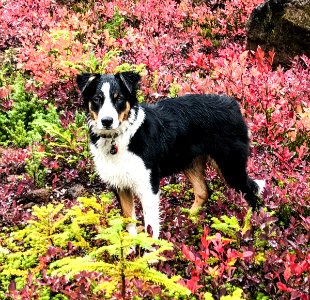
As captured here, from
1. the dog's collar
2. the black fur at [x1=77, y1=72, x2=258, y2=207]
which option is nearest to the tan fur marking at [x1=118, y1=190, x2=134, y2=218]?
the black fur at [x1=77, y1=72, x2=258, y2=207]

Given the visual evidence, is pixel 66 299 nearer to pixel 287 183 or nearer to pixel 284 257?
pixel 284 257

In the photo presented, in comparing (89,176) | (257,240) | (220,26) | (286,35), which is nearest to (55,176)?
(89,176)

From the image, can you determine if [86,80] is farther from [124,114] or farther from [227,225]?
[227,225]

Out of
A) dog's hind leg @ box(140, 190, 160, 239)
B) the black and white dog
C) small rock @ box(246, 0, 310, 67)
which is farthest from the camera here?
small rock @ box(246, 0, 310, 67)

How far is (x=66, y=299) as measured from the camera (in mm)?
3824

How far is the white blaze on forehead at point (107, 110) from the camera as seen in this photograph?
398 centimetres

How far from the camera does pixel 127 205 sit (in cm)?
470

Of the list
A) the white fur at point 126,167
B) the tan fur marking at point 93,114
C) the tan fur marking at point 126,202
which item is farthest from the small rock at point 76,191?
the tan fur marking at point 93,114

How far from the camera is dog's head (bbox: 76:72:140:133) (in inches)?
158

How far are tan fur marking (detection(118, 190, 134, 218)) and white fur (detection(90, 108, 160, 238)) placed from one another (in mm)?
164

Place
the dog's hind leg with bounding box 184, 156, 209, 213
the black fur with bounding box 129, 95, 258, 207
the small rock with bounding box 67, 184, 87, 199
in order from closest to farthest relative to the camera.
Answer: the black fur with bounding box 129, 95, 258, 207 → the dog's hind leg with bounding box 184, 156, 209, 213 → the small rock with bounding box 67, 184, 87, 199

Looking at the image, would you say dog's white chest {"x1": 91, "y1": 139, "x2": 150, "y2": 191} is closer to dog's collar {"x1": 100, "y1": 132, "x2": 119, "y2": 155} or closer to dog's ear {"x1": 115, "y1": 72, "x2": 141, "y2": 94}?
dog's collar {"x1": 100, "y1": 132, "x2": 119, "y2": 155}

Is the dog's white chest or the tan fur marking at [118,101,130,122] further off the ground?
the tan fur marking at [118,101,130,122]

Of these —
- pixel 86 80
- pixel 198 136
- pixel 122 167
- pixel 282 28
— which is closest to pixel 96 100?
pixel 86 80
